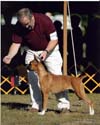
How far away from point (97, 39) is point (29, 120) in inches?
312

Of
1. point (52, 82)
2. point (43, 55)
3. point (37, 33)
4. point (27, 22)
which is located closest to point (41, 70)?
point (52, 82)

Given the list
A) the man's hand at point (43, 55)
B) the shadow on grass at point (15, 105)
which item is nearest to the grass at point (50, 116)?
the shadow on grass at point (15, 105)

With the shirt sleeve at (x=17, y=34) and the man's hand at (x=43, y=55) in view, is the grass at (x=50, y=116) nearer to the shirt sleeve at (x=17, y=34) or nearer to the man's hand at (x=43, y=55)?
the man's hand at (x=43, y=55)

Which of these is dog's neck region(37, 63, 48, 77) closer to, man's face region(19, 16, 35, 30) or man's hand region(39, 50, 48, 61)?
man's hand region(39, 50, 48, 61)

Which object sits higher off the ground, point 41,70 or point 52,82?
point 41,70

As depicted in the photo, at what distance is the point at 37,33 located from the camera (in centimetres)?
794

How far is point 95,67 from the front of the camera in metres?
14.2

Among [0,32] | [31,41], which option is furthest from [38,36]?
[0,32]

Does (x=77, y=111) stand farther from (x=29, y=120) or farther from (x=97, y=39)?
(x=97, y=39)

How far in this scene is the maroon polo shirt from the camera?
791 cm

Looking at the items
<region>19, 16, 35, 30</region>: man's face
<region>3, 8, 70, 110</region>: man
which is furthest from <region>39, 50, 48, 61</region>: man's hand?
<region>19, 16, 35, 30</region>: man's face

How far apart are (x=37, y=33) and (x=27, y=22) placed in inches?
10.6

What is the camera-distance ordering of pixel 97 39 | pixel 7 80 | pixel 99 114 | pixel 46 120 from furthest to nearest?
pixel 97 39
pixel 7 80
pixel 99 114
pixel 46 120

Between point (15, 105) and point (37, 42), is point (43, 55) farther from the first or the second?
point (15, 105)
